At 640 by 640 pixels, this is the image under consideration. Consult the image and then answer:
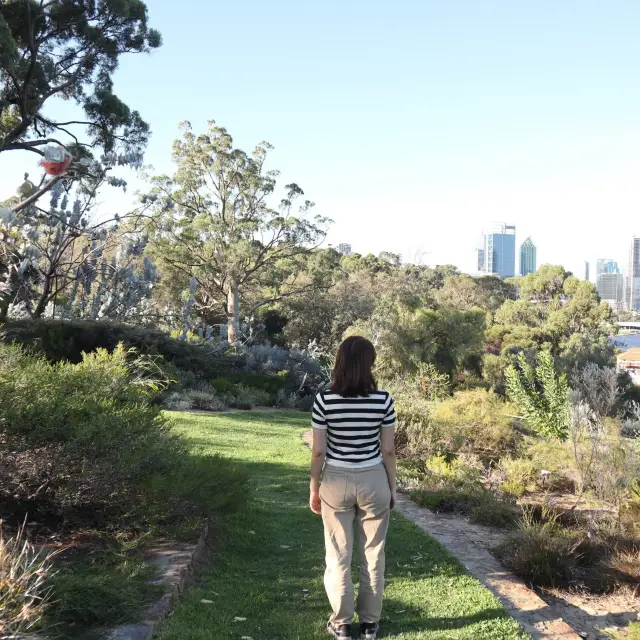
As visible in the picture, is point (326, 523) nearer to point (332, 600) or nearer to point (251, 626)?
point (332, 600)

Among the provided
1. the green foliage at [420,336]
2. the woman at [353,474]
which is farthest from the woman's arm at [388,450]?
the green foliage at [420,336]

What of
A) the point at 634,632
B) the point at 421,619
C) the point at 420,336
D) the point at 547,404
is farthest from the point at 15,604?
the point at 420,336

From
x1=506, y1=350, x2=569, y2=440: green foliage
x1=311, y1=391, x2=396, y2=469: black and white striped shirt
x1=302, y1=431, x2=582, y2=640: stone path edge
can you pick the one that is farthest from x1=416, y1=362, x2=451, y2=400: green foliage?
x1=311, y1=391, x2=396, y2=469: black and white striped shirt

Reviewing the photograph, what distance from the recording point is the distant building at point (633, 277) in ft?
473

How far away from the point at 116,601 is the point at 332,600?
1.16 m

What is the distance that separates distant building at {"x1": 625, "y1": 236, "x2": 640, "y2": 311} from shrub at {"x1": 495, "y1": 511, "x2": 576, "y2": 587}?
14631 cm

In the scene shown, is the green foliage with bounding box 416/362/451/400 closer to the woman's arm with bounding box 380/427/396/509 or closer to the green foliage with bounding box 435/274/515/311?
the woman's arm with bounding box 380/427/396/509

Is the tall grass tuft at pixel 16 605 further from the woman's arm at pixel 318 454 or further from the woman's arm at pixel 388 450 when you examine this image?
the woman's arm at pixel 388 450

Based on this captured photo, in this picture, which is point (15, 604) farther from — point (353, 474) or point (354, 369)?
point (354, 369)

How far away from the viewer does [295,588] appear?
4.39m

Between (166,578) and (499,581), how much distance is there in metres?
2.45

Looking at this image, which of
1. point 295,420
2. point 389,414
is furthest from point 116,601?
point 295,420

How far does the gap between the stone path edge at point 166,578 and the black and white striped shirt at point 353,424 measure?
4.00 feet

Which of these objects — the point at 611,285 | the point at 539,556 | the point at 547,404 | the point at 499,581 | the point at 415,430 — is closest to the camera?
the point at 499,581
